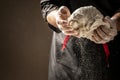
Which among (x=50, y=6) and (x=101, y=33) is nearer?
(x=101, y=33)

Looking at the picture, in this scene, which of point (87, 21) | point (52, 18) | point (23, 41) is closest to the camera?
point (87, 21)

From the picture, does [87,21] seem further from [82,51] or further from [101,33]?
[82,51]

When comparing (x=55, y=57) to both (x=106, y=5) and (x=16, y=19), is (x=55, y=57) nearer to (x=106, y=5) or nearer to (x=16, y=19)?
(x=106, y=5)

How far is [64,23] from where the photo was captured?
62 centimetres

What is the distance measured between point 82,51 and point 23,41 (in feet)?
1.77

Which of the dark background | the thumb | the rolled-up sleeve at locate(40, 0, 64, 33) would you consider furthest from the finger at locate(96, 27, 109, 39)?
the dark background

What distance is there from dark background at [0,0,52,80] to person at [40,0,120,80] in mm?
373

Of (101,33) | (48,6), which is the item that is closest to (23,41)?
(48,6)

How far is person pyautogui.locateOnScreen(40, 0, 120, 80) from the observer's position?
725 mm

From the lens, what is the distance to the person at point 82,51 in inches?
28.5

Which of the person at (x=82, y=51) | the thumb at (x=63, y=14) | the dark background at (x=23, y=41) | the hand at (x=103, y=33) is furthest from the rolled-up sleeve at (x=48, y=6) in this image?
the dark background at (x=23, y=41)

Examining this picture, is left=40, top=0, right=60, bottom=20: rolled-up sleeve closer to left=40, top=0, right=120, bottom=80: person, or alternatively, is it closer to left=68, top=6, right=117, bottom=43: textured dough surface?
left=40, top=0, right=120, bottom=80: person

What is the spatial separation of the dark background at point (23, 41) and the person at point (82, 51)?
373 millimetres

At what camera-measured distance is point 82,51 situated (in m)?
0.74
